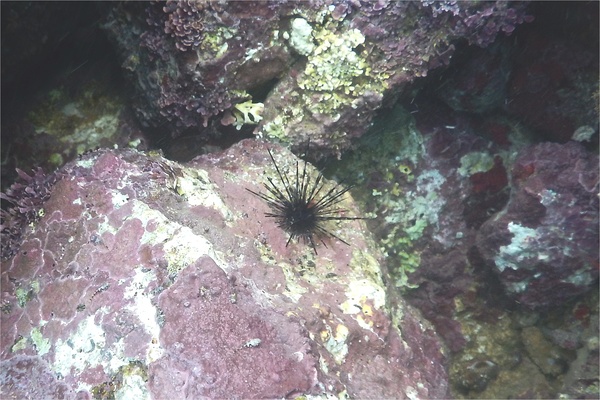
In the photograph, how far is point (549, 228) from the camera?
3805mm

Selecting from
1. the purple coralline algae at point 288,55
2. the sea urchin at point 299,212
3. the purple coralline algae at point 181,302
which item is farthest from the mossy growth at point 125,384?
the purple coralline algae at point 288,55

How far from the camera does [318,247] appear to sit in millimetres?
3072

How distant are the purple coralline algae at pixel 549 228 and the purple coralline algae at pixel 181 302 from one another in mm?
1628

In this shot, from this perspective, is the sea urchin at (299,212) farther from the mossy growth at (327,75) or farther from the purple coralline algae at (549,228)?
the purple coralline algae at (549,228)

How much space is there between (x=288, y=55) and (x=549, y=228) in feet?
9.54

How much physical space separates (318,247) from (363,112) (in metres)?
1.28

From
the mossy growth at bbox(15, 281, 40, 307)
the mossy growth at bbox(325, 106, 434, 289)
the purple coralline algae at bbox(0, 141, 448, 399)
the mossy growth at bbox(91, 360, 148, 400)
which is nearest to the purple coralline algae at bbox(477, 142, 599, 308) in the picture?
the mossy growth at bbox(325, 106, 434, 289)

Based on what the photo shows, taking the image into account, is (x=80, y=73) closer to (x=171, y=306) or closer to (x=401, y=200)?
(x=171, y=306)

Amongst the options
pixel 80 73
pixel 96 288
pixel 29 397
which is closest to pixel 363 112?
pixel 96 288

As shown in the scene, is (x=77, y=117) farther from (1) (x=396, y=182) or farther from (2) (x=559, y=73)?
(2) (x=559, y=73)

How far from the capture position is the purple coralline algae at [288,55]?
3064 millimetres

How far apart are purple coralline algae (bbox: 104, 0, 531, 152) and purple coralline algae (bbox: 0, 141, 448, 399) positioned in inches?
28.2

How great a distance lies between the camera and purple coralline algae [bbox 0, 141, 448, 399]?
2.05 m

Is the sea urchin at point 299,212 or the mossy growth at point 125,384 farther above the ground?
the sea urchin at point 299,212
